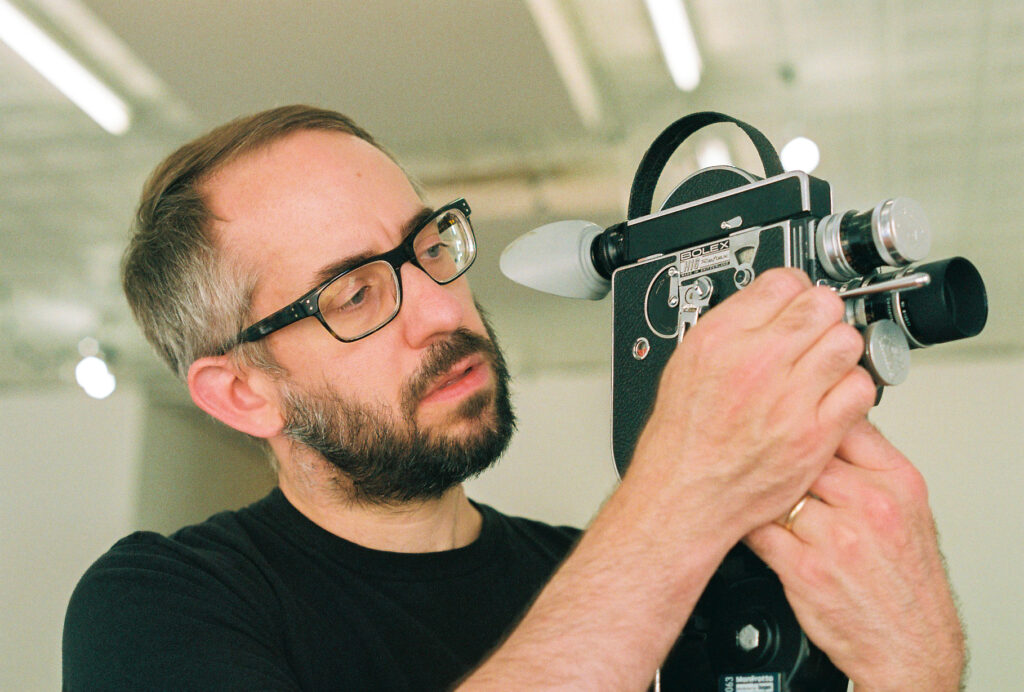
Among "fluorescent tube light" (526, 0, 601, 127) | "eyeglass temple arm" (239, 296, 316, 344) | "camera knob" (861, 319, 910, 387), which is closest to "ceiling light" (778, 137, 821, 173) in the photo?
"fluorescent tube light" (526, 0, 601, 127)

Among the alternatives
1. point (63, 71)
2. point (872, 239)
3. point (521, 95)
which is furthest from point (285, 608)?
point (63, 71)

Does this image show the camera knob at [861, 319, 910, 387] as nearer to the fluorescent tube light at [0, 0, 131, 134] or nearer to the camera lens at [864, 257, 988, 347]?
the camera lens at [864, 257, 988, 347]

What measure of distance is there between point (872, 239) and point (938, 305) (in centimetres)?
7

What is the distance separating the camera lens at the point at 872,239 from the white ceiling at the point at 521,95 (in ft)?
7.16

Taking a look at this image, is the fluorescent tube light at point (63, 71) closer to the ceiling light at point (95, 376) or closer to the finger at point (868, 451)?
the ceiling light at point (95, 376)

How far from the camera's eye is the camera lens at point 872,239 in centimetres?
72

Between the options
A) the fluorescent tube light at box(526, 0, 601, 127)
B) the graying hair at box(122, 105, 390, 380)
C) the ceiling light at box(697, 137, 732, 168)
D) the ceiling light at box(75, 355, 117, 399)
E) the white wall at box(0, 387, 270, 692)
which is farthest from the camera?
the white wall at box(0, 387, 270, 692)

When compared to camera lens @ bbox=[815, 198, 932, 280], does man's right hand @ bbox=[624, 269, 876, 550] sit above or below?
below

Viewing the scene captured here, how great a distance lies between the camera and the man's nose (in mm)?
1115

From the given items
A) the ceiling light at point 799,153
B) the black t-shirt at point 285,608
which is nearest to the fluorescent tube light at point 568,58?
the ceiling light at point 799,153

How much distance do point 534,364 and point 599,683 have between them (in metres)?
5.74

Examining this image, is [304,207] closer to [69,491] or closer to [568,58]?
[568,58]

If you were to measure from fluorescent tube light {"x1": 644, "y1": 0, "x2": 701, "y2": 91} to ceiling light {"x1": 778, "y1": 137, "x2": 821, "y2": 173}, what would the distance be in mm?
533

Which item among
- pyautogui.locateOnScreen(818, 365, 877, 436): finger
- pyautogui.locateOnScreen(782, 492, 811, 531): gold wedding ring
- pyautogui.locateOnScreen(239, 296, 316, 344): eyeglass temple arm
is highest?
pyautogui.locateOnScreen(239, 296, 316, 344): eyeglass temple arm
